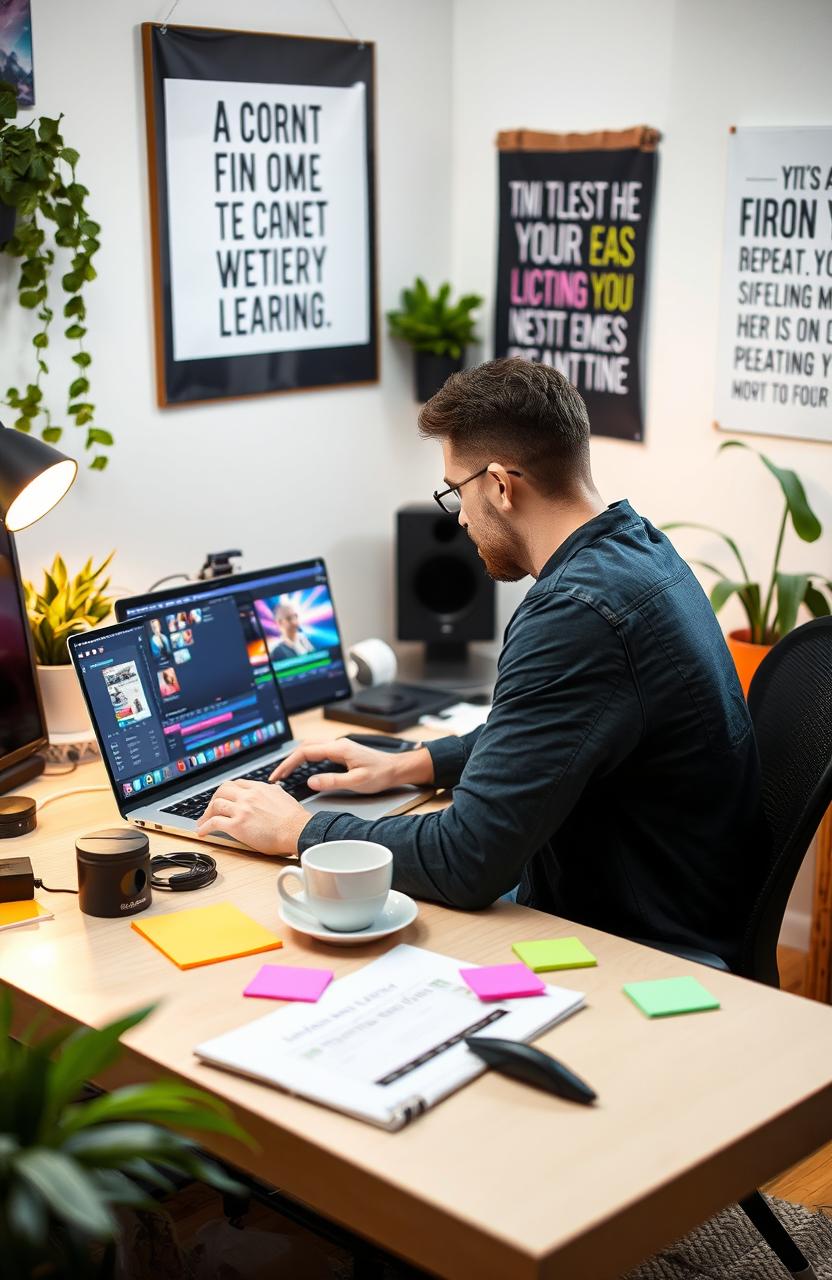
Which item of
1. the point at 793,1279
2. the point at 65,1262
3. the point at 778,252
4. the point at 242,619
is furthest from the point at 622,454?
the point at 65,1262

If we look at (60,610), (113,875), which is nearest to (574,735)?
(113,875)

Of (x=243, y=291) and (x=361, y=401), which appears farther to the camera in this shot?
(x=361, y=401)

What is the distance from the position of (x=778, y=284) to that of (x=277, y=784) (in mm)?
1596

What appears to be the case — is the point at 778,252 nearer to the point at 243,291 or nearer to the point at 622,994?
the point at 243,291

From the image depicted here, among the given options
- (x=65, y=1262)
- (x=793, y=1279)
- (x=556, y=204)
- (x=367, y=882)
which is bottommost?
(x=793, y=1279)

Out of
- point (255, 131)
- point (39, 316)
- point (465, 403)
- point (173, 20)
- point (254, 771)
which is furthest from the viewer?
point (255, 131)

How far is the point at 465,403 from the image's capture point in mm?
2002

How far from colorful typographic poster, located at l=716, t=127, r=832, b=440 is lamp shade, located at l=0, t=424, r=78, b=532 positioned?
160cm

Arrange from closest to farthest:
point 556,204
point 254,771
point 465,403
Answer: point 465,403, point 254,771, point 556,204

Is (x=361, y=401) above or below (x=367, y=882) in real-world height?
above

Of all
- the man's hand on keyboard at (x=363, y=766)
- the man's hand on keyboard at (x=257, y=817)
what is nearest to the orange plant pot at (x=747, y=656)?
the man's hand on keyboard at (x=363, y=766)

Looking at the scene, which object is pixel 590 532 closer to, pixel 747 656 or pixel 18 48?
pixel 747 656

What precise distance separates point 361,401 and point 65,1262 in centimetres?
250

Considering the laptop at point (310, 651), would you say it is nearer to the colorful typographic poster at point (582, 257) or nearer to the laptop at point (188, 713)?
the laptop at point (188, 713)
